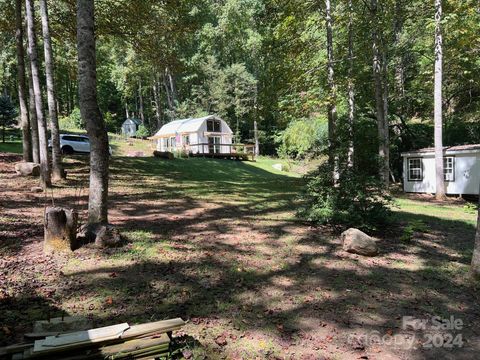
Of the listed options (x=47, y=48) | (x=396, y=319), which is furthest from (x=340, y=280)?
(x=47, y=48)

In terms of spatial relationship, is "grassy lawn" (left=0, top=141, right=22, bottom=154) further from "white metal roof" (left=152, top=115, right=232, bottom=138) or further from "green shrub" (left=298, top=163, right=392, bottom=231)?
"green shrub" (left=298, top=163, right=392, bottom=231)

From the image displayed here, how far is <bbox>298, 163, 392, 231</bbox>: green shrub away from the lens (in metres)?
7.79

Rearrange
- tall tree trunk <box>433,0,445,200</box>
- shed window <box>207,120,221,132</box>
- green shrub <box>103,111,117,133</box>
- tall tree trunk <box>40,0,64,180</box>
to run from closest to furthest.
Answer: tall tree trunk <box>40,0,64,180</box>
tall tree trunk <box>433,0,445,200</box>
shed window <box>207,120,221,132</box>
green shrub <box>103,111,117,133</box>

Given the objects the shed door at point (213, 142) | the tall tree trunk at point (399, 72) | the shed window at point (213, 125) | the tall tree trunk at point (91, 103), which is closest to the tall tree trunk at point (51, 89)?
the tall tree trunk at point (91, 103)

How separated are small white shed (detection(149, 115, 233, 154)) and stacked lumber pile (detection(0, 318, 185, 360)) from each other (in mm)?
28762

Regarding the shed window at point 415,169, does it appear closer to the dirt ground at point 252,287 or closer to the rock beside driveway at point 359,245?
the dirt ground at point 252,287

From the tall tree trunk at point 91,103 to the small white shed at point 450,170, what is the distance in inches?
641

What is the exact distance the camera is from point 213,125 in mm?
34438

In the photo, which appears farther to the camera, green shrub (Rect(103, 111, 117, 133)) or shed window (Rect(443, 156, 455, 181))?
green shrub (Rect(103, 111, 117, 133))

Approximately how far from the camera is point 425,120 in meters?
27.7

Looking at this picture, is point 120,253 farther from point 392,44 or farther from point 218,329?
point 392,44

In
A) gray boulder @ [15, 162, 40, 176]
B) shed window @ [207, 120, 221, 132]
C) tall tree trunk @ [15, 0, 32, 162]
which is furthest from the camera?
shed window @ [207, 120, 221, 132]

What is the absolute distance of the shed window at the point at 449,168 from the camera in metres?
17.5

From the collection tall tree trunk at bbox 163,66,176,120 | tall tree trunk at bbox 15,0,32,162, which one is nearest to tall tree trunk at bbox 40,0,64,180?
tall tree trunk at bbox 15,0,32,162
